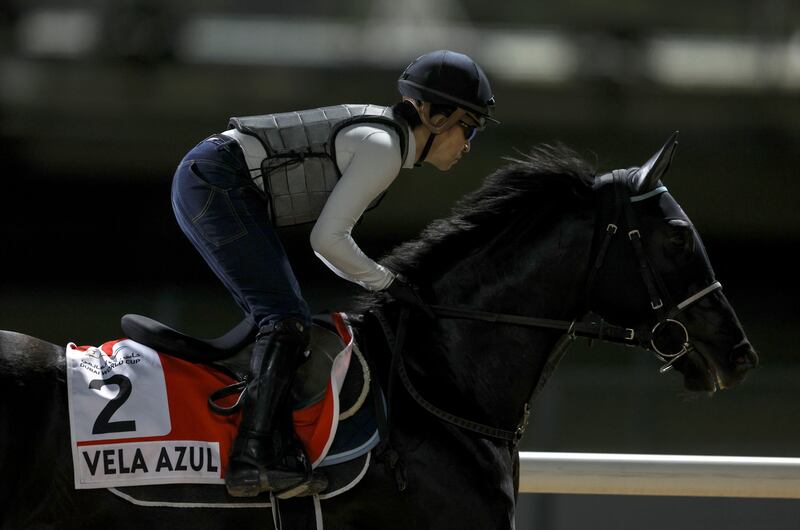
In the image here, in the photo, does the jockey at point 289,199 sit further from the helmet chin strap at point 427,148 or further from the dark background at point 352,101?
the dark background at point 352,101

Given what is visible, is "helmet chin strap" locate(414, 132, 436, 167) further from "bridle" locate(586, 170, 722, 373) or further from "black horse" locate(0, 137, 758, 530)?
"bridle" locate(586, 170, 722, 373)

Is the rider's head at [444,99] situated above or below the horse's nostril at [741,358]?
above

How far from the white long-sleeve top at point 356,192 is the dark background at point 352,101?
730cm

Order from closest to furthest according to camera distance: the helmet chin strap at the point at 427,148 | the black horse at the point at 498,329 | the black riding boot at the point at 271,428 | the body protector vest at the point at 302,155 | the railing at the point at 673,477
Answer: the black riding boot at the point at 271,428, the black horse at the point at 498,329, the body protector vest at the point at 302,155, the helmet chin strap at the point at 427,148, the railing at the point at 673,477

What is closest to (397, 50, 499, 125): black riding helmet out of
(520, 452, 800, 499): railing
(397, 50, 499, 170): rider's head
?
(397, 50, 499, 170): rider's head

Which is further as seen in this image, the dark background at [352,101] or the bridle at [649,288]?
the dark background at [352,101]

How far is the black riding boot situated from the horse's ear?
1147 mm

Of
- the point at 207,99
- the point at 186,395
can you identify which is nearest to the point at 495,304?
the point at 186,395

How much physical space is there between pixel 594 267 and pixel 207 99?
28.7ft

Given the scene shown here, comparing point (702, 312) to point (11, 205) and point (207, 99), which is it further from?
point (11, 205)

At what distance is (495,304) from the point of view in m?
3.38

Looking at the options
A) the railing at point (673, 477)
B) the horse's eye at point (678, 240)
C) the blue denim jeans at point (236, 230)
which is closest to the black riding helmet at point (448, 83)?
the blue denim jeans at point (236, 230)

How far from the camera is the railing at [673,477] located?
436 cm

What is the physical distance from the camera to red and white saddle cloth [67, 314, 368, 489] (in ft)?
9.82
